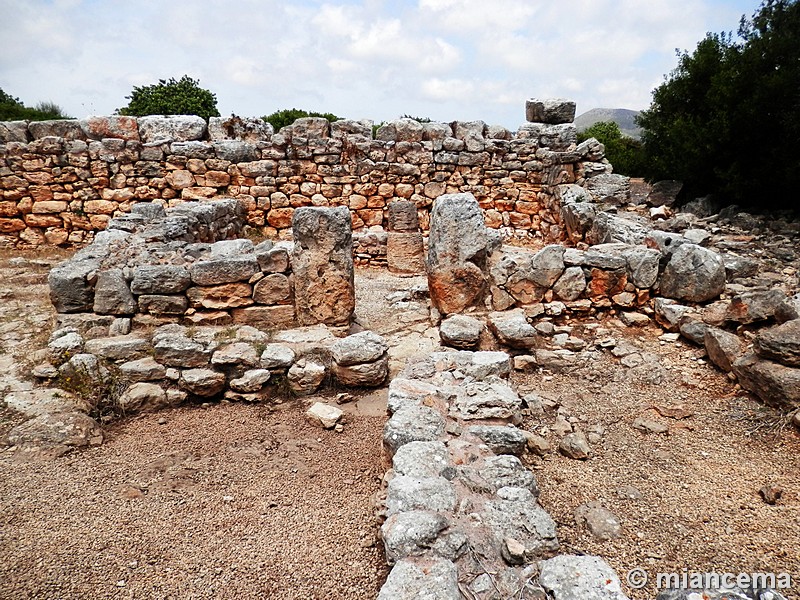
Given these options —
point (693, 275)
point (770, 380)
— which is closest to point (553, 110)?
point (693, 275)

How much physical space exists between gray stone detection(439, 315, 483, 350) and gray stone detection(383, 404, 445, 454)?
1.86m

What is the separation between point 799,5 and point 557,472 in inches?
370

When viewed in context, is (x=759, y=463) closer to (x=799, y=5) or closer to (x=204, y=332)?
(x=204, y=332)

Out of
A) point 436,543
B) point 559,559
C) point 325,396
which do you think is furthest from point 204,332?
point 559,559

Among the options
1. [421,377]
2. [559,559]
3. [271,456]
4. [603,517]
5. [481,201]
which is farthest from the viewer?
[481,201]

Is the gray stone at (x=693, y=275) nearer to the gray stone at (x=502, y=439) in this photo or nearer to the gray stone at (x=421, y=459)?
the gray stone at (x=502, y=439)

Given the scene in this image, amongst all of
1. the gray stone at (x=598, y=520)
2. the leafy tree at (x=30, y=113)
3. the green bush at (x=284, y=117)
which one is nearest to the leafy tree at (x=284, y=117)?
the green bush at (x=284, y=117)

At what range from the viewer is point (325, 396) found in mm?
5309

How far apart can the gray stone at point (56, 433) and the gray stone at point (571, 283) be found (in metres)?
5.57

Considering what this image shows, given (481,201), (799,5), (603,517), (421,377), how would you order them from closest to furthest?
(603,517) < (421,377) < (799,5) < (481,201)

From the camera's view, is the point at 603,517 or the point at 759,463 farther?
the point at 759,463

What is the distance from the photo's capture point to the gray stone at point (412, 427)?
3.67m

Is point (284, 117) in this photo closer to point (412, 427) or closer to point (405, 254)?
point (405, 254)

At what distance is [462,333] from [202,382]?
2.98 m
